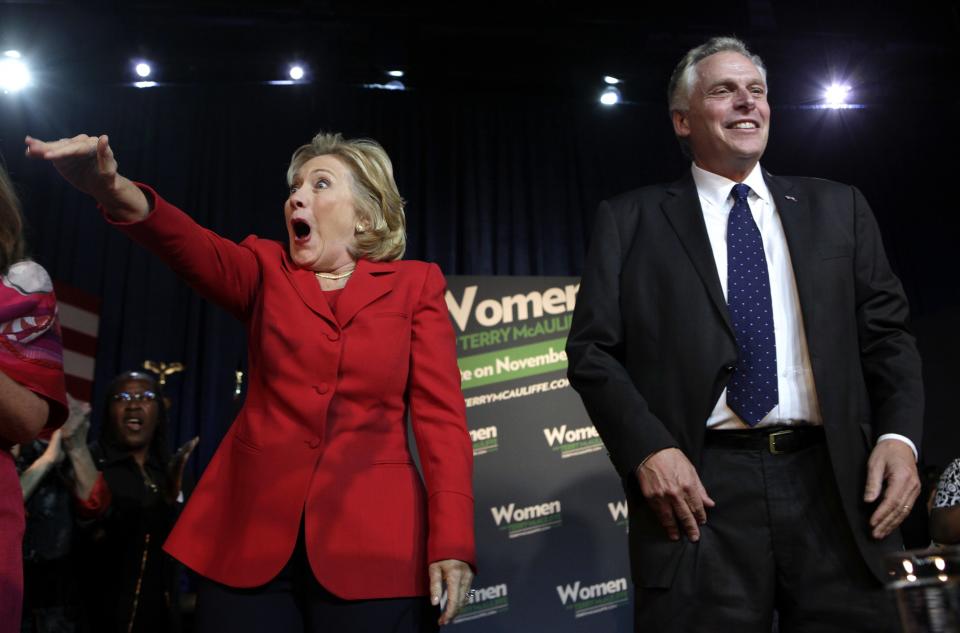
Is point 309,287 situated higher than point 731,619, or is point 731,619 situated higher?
point 309,287

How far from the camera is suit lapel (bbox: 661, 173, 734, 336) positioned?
171 cm

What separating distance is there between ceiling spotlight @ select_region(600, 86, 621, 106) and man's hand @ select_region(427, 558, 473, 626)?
18.5 feet

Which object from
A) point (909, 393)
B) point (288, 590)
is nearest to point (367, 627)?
point (288, 590)

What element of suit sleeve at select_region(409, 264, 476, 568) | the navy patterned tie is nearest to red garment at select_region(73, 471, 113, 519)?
suit sleeve at select_region(409, 264, 476, 568)

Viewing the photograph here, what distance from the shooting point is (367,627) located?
141 centimetres

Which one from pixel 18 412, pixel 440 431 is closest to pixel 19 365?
pixel 18 412

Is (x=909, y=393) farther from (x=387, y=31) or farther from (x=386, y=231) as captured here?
(x=387, y=31)

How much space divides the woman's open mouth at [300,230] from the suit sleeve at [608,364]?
590mm

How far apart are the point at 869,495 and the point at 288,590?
102 cm

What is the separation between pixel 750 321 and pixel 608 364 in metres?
0.29

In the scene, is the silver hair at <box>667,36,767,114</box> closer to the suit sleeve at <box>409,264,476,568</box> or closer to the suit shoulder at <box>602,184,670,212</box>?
the suit shoulder at <box>602,184,670,212</box>

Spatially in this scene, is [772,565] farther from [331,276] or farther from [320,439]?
[331,276]

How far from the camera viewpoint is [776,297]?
5.70 feet

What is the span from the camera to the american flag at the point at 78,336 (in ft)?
19.8
